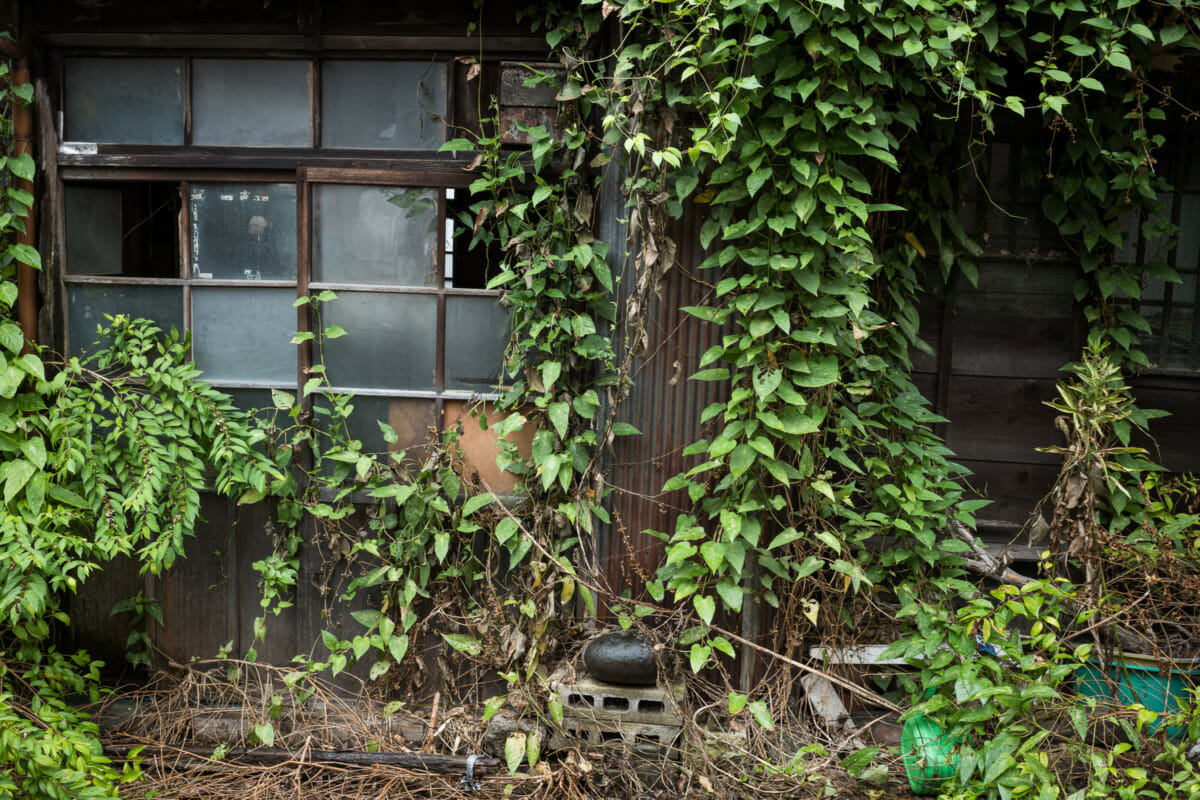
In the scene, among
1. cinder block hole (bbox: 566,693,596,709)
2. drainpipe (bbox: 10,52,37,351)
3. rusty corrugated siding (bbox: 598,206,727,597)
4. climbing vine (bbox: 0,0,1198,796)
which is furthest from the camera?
drainpipe (bbox: 10,52,37,351)

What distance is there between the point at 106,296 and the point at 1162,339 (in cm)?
491

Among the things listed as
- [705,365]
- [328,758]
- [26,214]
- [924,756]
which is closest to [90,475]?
[26,214]

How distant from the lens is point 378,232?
3613mm

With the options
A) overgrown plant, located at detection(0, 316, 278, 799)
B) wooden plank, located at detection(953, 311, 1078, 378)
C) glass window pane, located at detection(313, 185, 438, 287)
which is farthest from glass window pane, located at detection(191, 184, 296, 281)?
wooden plank, located at detection(953, 311, 1078, 378)

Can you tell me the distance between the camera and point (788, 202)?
3055 millimetres

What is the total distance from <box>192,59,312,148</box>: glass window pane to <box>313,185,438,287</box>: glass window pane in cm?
32

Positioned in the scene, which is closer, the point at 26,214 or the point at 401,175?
the point at 26,214

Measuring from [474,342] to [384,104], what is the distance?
111 cm

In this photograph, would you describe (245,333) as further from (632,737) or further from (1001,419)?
(1001,419)

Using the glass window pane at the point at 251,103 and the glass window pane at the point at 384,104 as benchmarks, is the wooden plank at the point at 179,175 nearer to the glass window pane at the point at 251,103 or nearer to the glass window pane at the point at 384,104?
the glass window pane at the point at 251,103

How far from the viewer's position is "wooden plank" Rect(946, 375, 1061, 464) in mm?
3910

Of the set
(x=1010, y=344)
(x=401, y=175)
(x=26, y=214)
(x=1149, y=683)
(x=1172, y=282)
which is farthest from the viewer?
(x=1010, y=344)

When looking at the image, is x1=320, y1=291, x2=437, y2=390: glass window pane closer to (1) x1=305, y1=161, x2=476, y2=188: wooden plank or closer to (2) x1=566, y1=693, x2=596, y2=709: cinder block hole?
(1) x1=305, y1=161, x2=476, y2=188: wooden plank

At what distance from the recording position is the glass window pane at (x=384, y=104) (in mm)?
3557
